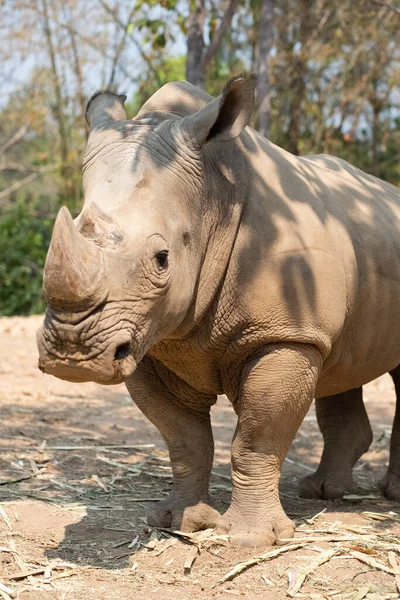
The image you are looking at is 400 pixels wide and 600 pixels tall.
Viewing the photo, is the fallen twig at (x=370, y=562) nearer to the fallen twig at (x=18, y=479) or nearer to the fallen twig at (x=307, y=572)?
the fallen twig at (x=307, y=572)

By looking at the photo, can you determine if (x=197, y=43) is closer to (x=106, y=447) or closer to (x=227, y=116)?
A: (x=106, y=447)

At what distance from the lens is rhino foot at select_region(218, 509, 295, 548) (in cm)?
471

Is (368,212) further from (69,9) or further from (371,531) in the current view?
(69,9)

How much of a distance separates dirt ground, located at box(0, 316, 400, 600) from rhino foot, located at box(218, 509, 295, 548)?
7cm

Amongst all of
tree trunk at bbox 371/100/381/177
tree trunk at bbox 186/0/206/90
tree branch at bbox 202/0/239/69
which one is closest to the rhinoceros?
tree trunk at bbox 186/0/206/90

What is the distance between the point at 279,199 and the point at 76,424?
396 cm

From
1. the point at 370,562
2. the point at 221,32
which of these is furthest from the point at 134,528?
the point at 221,32

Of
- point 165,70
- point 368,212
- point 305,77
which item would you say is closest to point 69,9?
point 165,70

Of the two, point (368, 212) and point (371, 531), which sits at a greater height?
point (368, 212)

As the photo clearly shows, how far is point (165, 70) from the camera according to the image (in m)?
16.5

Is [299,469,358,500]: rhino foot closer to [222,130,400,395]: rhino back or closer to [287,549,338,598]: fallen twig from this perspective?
[222,130,400,395]: rhino back

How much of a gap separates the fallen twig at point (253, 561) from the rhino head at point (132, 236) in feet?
3.64

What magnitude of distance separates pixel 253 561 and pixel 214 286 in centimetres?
135

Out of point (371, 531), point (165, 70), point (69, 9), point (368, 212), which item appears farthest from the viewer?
point (69, 9)
